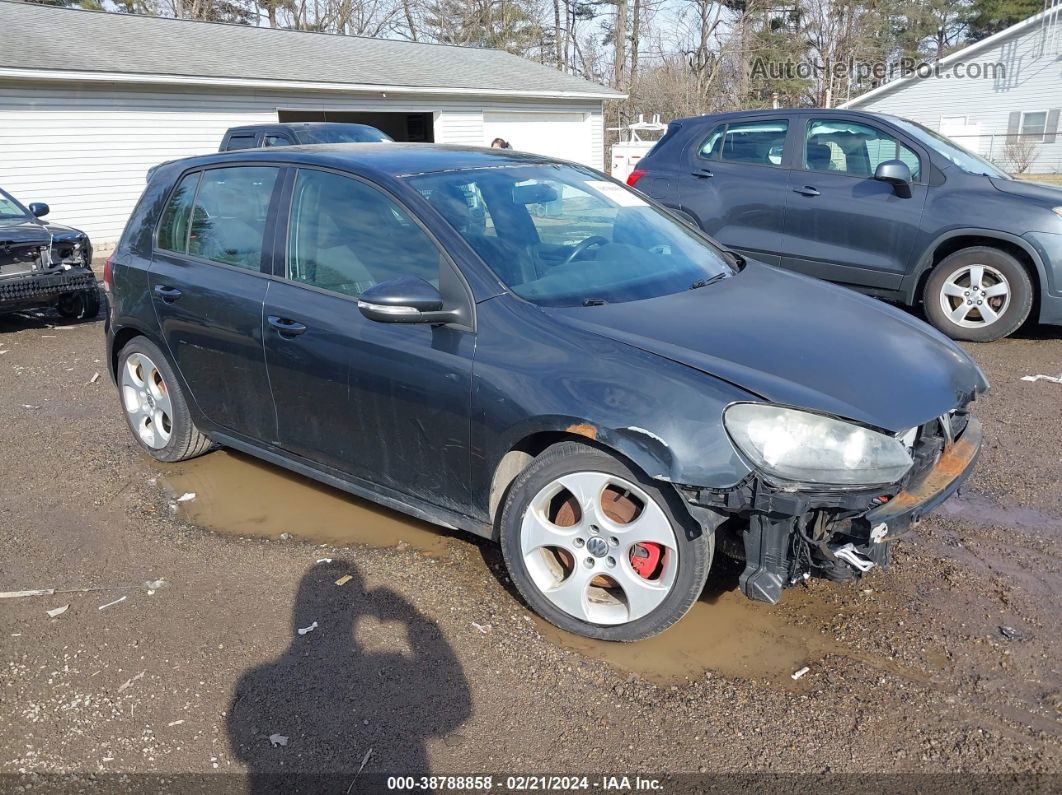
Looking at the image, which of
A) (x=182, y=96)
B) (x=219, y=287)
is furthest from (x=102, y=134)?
(x=219, y=287)

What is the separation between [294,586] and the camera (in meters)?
3.58

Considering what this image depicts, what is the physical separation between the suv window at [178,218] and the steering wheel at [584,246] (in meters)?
2.12

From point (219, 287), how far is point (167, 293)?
0.48m

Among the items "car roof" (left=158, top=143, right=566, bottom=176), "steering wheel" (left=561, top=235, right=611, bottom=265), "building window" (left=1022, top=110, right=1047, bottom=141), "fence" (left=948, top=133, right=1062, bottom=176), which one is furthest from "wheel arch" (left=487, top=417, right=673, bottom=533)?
"building window" (left=1022, top=110, right=1047, bottom=141)

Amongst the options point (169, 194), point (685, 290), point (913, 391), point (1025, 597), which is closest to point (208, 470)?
point (169, 194)

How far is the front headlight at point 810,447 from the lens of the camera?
265 centimetres

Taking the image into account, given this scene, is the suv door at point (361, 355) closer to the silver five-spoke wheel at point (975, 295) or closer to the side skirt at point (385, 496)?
the side skirt at point (385, 496)

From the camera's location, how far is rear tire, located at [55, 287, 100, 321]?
9.44m

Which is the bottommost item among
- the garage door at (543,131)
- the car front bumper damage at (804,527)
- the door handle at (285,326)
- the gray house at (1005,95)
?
the car front bumper damage at (804,527)

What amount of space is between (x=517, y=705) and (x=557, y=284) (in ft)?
5.19

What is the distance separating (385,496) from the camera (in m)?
3.66

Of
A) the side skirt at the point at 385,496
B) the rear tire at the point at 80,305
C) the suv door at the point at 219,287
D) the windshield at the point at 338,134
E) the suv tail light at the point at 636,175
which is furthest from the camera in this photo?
the windshield at the point at 338,134

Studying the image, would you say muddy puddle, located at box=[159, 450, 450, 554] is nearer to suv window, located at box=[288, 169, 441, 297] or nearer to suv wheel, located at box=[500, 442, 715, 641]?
suv wheel, located at box=[500, 442, 715, 641]

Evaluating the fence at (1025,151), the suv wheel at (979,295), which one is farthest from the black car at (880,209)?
the fence at (1025,151)
